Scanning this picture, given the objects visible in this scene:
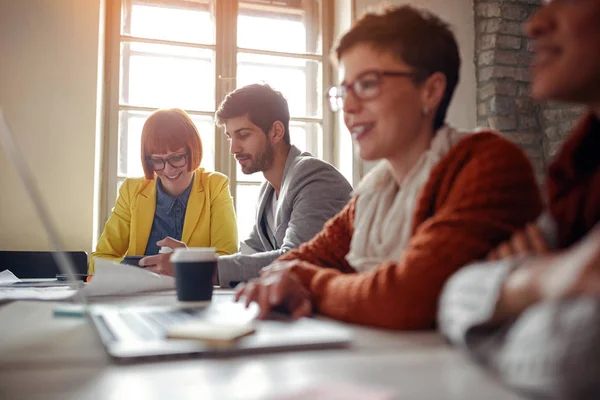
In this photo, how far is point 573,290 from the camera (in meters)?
0.43

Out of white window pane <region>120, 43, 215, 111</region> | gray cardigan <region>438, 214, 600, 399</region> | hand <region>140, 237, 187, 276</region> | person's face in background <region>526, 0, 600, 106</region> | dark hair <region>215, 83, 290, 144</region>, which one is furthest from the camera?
white window pane <region>120, 43, 215, 111</region>

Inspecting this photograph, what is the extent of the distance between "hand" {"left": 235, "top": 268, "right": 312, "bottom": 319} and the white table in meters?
0.19

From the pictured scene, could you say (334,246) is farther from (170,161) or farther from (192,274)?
(170,161)

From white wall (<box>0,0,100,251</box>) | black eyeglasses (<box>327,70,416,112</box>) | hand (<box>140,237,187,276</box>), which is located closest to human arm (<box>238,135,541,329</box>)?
black eyeglasses (<box>327,70,416,112</box>)

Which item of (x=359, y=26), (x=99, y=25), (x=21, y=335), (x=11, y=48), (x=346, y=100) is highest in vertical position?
(x=99, y=25)

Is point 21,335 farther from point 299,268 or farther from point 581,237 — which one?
point 581,237

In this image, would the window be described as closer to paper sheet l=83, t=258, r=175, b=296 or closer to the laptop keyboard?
paper sheet l=83, t=258, r=175, b=296

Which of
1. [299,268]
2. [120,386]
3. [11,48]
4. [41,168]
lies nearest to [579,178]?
[299,268]

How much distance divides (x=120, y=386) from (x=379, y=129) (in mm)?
736

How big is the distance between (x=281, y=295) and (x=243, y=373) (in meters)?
0.34

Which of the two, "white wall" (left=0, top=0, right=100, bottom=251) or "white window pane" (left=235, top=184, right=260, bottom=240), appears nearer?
"white wall" (left=0, top=0, right=100, bottom=251)

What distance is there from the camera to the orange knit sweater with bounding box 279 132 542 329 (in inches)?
27.9

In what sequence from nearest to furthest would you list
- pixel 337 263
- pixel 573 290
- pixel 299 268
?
pixel 573 290 → pixel 299 268 → pixel 337 263

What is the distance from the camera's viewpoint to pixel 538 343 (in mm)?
410
